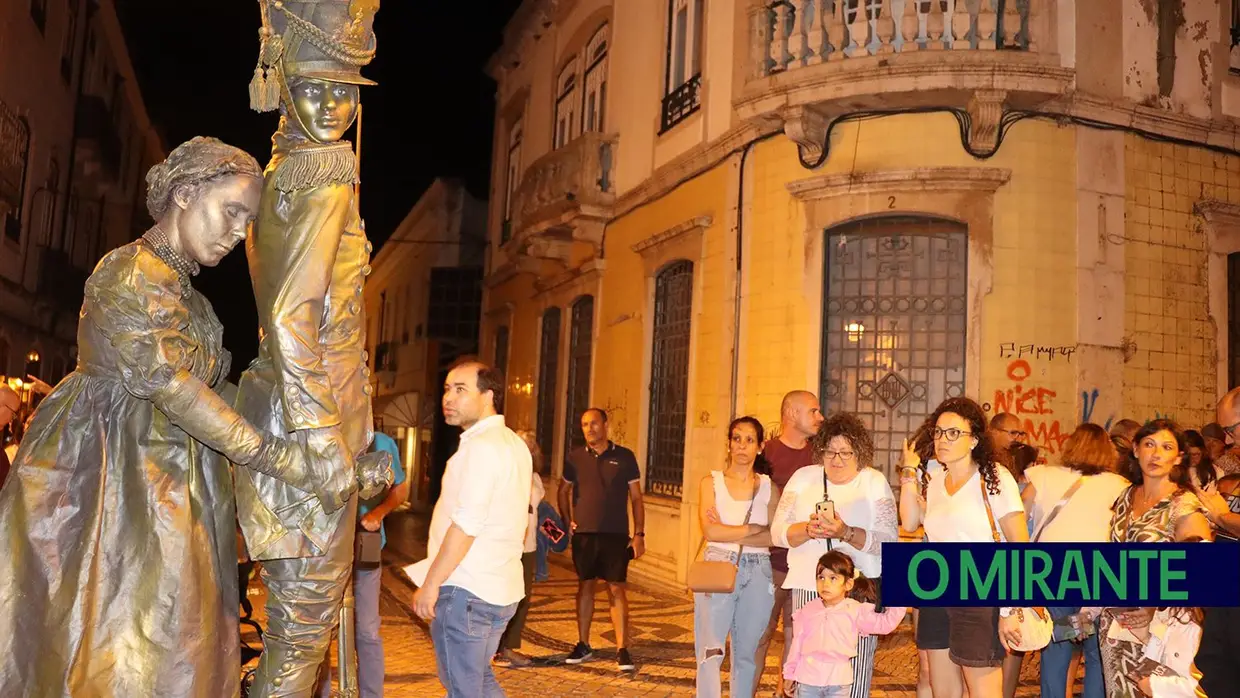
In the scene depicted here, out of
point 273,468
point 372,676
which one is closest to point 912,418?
point 372,676

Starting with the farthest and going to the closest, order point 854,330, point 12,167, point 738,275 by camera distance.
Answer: point 12,167 < point 738,275 < point 854,330

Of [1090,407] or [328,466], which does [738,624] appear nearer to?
[328,466]

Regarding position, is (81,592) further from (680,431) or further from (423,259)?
(423,259)

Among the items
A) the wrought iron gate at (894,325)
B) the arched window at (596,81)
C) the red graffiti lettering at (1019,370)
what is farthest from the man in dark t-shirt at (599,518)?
the arched window at (596,81)

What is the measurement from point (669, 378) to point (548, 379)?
6.23 m

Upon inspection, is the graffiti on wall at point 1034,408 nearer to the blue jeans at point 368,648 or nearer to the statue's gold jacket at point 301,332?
the blue jeans at point 368,648

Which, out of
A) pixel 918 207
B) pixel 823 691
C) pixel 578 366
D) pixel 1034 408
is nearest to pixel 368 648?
pixel 823 691

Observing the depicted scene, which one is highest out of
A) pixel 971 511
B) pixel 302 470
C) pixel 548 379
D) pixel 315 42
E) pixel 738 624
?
pixel 548 379

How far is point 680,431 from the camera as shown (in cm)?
1483

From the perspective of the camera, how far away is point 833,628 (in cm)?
571

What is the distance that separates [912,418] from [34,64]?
20899 millimetres

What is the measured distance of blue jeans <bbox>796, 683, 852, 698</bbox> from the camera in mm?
5656

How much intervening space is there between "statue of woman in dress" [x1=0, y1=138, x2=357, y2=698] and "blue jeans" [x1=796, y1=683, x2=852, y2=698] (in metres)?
3.50

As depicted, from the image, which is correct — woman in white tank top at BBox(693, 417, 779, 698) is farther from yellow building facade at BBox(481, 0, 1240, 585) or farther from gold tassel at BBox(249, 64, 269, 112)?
yellow building facade at BBox(481, 0, 1240, 585)
